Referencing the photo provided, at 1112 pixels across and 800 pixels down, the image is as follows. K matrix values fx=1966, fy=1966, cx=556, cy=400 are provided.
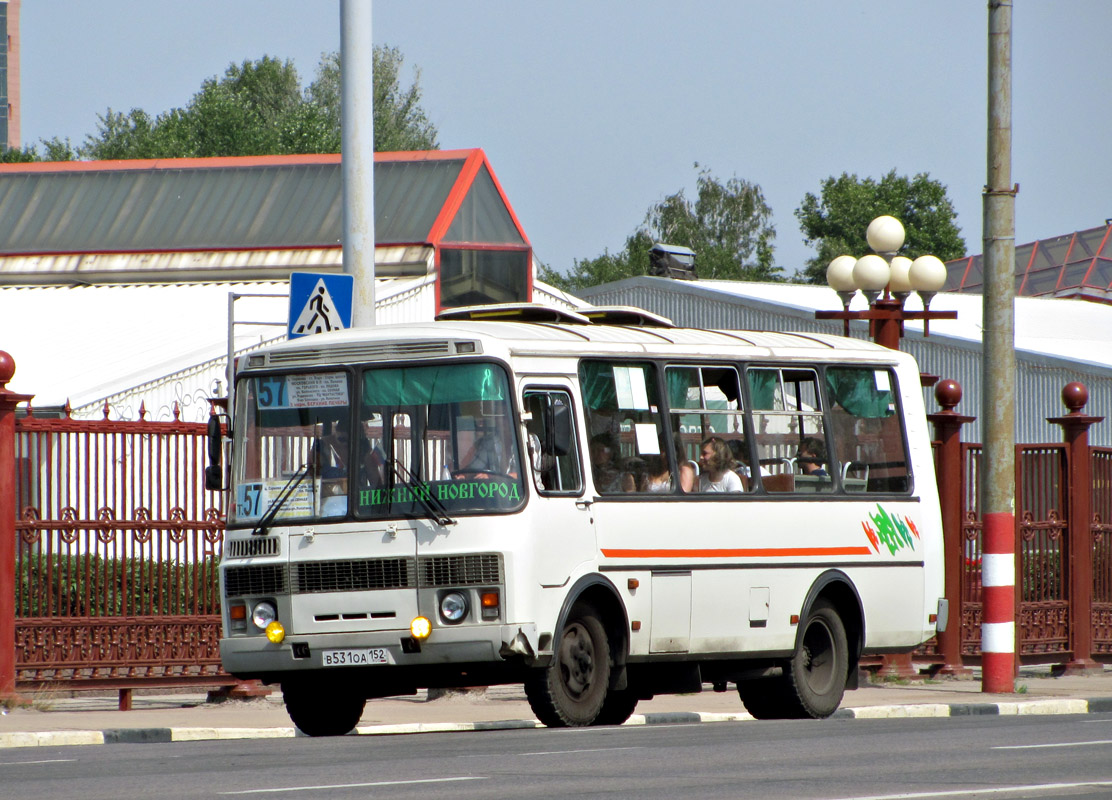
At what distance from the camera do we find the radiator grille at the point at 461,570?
12.5 metres

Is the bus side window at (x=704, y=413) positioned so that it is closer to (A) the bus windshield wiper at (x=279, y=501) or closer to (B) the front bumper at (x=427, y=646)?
(B) the front bumper at (x=427, y=646)

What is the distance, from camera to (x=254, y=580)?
13.0m

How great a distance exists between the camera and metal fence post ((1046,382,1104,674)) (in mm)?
20938

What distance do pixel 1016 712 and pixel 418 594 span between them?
620 centimetres

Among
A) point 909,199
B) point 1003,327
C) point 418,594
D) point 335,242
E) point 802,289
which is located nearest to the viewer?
point 418,594

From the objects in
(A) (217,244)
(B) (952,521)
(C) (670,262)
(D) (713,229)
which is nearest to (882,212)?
(D) (713,229)

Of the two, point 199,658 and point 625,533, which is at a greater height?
point 625,533

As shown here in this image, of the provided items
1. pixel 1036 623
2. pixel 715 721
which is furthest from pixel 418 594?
pixel 1036 623

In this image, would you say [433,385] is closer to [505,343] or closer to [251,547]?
[505,343]

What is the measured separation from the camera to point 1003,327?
57.6ft

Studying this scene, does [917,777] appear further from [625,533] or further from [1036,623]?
[1036,623]

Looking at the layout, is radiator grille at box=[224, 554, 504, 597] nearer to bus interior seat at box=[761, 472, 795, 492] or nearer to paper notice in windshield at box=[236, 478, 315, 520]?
paper notice in windshield at box=[236, 478, 315, 520]

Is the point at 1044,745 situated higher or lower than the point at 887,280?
lower

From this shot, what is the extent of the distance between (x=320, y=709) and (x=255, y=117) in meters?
72.7
